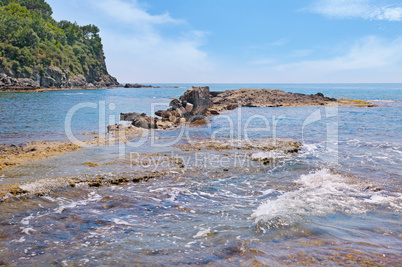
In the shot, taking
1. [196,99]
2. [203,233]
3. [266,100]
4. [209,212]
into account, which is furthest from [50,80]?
[203,233]

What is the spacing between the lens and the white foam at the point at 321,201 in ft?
18.7

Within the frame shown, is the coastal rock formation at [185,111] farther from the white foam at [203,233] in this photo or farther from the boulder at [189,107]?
the white foam at [203,233]

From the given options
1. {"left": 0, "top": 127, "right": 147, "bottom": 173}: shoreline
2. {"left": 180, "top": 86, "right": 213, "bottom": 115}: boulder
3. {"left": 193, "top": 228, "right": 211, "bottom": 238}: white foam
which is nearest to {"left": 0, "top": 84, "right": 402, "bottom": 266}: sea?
{"left": 193, "top": 228, "right": 211, "bottom": 238}: white foam

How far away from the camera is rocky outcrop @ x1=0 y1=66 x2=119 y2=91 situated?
2544 inches

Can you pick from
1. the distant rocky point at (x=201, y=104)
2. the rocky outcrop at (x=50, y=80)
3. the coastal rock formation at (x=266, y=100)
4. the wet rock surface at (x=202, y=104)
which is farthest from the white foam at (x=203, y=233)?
the rocky outcrop at (x=50, y=80)

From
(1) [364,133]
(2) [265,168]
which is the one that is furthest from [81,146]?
(1) [364,133]

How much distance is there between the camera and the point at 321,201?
655cm

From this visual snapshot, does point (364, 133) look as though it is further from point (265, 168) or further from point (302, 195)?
point (302, 195)

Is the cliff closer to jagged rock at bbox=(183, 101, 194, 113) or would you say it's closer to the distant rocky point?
the distant rocky point

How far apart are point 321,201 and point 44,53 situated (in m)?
103

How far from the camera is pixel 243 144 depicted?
1398 centimetres

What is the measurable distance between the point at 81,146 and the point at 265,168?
354 inches

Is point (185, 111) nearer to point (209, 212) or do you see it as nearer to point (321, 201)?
point (321, 201)

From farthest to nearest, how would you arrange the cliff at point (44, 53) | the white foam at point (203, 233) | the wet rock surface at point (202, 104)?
1. the cliff at point (44, 53)
2. the wet rock surface at point (202, 104)
3. the white foam at point (203, 233)
